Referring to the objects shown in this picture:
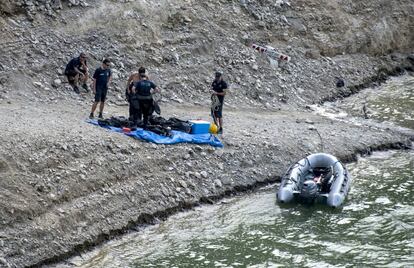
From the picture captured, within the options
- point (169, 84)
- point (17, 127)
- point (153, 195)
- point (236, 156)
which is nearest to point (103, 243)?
point (153, 195)

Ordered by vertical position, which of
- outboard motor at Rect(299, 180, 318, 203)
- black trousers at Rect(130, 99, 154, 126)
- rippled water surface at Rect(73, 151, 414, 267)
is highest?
black trousers at Rect(130, 99, 154, 126)

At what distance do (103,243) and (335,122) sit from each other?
434 inches

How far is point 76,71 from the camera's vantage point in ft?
70.3

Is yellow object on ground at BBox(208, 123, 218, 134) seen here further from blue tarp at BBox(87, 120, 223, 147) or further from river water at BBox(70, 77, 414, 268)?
river water at BBox(70, 77, 414, 268)

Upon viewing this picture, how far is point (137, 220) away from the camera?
51.1 feet

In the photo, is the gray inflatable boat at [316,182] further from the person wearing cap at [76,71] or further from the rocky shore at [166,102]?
the person wearing cap at [76,71]

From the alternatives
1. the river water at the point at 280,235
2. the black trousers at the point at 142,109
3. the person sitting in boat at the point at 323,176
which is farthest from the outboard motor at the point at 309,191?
the black trousers at the point at 142,109

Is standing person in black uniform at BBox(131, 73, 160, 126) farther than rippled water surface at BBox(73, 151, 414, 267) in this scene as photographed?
Yes

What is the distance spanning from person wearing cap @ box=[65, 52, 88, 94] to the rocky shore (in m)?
0.23

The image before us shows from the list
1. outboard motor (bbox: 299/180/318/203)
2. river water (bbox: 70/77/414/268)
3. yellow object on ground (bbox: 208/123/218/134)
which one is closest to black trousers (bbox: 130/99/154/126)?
yellow object on ground (bbox: 208/123/218/134)

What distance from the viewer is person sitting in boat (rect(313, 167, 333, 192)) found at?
57.3 feet

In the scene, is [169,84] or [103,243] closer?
[103,243]

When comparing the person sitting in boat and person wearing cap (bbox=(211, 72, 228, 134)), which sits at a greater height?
person wearing cap (bbox=(211, 72, 228, 134))

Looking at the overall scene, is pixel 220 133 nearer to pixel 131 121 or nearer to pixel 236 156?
pixel 236 156
